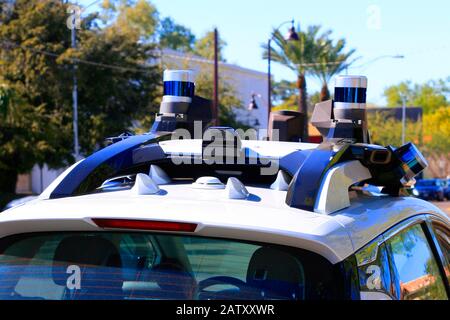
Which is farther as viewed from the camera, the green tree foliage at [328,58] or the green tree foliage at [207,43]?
the green tree foliage at [207,43]

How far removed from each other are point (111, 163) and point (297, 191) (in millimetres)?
903

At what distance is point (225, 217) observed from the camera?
2076mm

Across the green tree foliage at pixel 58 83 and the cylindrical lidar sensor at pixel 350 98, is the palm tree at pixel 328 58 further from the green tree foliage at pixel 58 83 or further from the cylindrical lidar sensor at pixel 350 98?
the cylindrical lidar sensor at pixel 350 98

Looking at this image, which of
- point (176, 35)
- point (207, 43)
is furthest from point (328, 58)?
point (176, 35)

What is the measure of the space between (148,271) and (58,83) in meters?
28.4

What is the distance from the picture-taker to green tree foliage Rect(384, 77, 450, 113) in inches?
3593

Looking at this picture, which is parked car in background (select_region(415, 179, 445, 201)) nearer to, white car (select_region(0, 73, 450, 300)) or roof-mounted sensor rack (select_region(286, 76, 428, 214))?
roof-mounted sensor rack (select_region(286, 76, 428, 214))

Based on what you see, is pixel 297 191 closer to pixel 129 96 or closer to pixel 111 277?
pixel 111 277

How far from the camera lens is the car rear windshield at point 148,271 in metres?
2.10

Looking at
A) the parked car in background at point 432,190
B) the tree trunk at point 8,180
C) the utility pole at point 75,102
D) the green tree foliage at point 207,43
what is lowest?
the parked car in background at point 432,190

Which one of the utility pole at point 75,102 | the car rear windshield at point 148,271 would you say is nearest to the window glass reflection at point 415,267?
the car rear windshield at point 148,271

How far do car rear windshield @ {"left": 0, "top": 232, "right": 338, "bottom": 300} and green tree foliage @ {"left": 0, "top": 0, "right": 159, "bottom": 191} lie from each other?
26.4 metres

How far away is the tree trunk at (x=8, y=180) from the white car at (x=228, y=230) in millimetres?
29000

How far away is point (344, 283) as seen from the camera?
6.63ft
